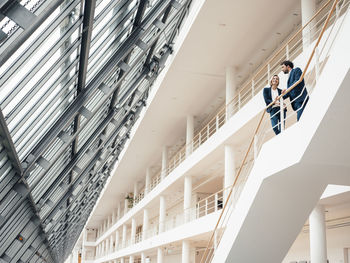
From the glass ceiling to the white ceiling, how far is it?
1.17 metres

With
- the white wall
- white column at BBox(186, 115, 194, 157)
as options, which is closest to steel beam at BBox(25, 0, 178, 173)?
the white wall

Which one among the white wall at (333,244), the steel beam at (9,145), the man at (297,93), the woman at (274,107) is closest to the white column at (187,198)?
the white wall at (333,244)

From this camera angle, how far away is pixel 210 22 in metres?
12.5

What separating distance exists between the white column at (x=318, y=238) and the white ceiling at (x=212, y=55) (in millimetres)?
5780

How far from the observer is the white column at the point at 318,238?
929 centimetres

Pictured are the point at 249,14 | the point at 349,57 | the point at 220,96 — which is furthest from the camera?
the point at 220,96

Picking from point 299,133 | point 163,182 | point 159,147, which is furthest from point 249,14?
point 159,147

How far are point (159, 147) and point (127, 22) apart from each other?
16916mm

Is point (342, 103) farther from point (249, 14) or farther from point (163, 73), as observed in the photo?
point (163, 73)

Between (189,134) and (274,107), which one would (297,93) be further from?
(189,134)

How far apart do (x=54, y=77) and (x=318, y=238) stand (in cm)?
628

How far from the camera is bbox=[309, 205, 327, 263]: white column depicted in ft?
30.5

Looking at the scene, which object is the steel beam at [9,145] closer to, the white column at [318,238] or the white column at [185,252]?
the white column at [318,238]

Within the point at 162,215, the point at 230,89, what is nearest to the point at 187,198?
the point at 162,215
